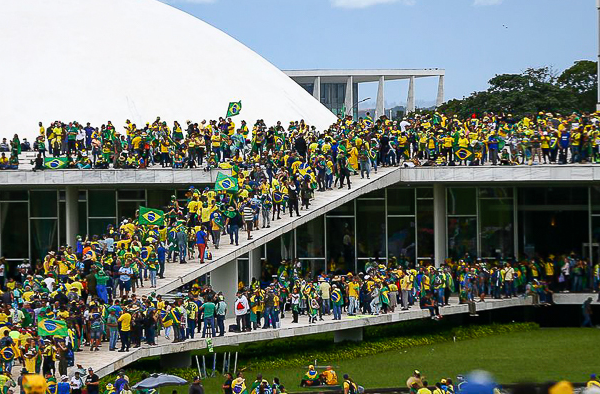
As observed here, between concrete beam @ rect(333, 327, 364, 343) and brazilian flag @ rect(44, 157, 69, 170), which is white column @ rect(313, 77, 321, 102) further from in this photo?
concrete beam @ rect(333, 327, 364, 343)

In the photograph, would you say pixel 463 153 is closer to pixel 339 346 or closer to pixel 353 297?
pixel 353 297

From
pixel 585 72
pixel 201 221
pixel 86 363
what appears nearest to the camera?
pixel 86 363

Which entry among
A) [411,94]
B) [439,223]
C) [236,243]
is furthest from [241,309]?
[411,94]

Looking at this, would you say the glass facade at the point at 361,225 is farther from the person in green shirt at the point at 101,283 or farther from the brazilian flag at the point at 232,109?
the person in green shirt at the point at 101,283

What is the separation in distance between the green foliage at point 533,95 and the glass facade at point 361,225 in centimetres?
3104

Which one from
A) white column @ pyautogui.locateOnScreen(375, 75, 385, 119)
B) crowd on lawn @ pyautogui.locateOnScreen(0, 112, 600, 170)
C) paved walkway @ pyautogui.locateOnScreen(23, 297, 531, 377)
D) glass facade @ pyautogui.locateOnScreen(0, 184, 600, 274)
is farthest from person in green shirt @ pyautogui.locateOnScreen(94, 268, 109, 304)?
white column @ pyautogui.locateOnScreen(375, 75, 385, 119)

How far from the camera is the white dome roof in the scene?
3956 centimetres

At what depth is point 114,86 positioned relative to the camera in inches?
1598

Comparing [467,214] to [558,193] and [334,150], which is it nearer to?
[558,193]

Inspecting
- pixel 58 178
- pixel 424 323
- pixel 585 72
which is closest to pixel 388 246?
pixel 424 323

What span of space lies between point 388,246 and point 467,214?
2.62 meters

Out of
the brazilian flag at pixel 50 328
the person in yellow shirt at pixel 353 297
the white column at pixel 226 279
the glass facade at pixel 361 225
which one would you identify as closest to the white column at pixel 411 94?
the glass facade at pixel 361 225

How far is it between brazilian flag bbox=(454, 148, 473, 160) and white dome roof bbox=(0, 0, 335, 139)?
1062 cm

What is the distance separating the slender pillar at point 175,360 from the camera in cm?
2495
